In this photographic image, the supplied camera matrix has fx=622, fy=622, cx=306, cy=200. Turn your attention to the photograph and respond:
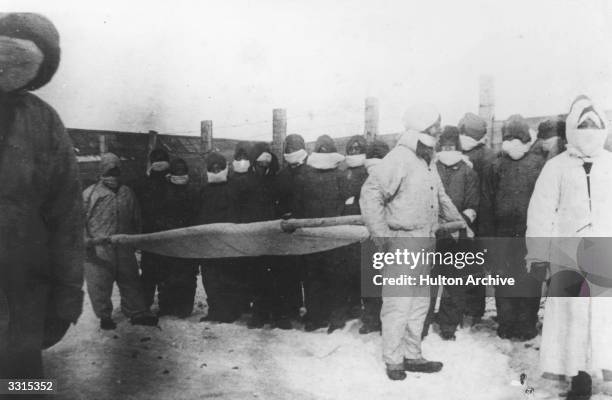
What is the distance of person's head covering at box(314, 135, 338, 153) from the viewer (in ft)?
13.9

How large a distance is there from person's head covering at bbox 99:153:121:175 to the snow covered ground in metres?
1.06

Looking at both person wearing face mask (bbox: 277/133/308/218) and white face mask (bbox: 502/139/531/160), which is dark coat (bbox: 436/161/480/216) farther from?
person wearing face mask (bbox: 277/133/308/218)

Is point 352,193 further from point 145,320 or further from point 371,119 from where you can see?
point 145,320

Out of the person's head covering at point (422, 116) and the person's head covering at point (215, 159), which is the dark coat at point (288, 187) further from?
the person's head covering at point (422, 116)

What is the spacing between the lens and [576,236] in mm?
3049

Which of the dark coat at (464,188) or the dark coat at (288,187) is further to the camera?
the dark coat at (288,187)

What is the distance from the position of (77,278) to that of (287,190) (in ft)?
7.41

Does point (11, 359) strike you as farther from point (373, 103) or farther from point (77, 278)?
point (373, 103)

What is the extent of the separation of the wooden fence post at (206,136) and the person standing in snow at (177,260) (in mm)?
187

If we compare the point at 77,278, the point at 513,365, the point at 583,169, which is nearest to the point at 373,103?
the point at 583,169

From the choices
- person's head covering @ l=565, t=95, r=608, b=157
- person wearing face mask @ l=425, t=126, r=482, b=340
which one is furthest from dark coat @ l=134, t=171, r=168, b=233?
person's head covering @ l=565, t=95, r=608, b=157

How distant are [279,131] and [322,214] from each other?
2.10ft

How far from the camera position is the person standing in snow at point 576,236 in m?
2.98

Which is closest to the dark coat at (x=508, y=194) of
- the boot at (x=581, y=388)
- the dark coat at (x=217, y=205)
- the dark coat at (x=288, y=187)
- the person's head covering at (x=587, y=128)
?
the person's head covering at (x=587, y=128)
